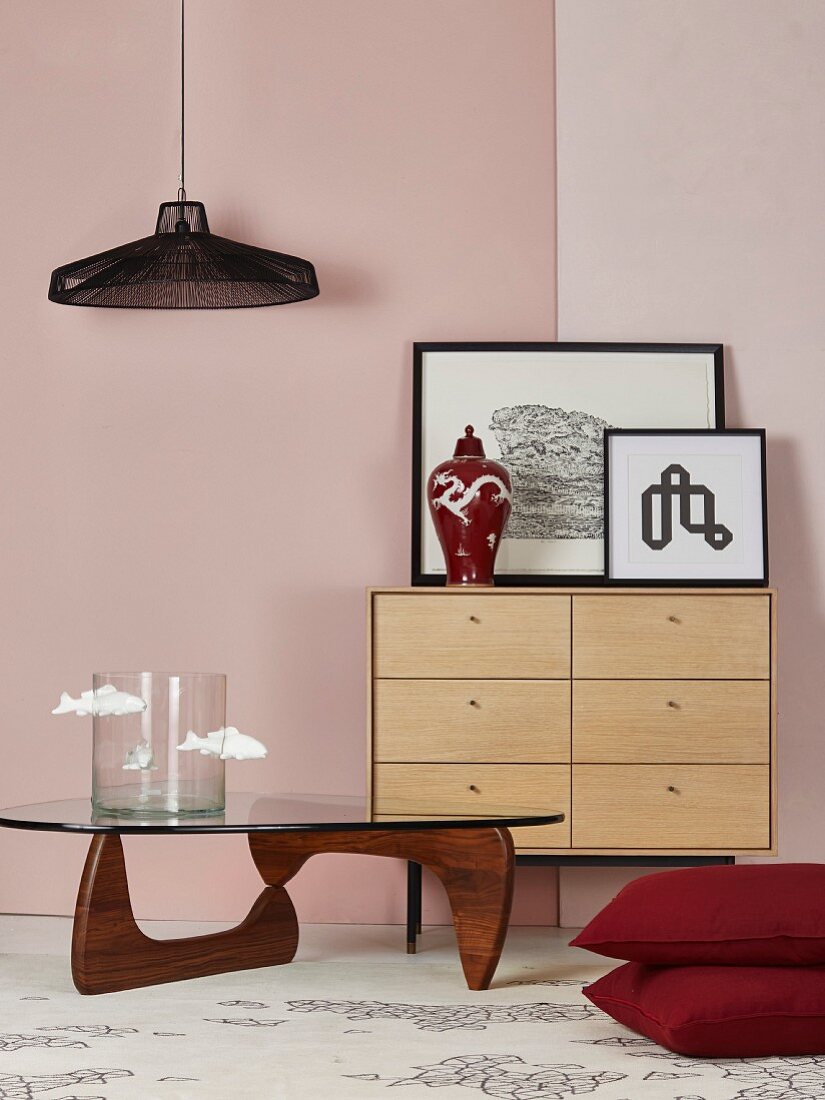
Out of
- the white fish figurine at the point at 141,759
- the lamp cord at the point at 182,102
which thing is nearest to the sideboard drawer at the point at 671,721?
the white fish figurine at the point at 141,759

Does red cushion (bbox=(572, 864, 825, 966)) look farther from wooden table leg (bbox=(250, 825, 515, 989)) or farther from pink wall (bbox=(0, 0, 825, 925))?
pink wall (bbox=(0, 0, 825, 925))

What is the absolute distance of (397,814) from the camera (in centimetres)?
257

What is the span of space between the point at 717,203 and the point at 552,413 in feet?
2.56

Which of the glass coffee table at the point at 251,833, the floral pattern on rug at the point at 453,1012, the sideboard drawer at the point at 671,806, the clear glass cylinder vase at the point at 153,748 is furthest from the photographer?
the sideboard drawer at the point at 671,806

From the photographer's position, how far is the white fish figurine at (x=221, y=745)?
2596 mm

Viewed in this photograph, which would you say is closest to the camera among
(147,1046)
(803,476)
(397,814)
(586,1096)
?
(586,1096)

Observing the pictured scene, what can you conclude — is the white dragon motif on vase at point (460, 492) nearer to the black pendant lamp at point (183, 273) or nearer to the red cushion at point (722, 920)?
the black pendant lamp at point (183, 273)

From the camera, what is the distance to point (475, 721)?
9.80 feet

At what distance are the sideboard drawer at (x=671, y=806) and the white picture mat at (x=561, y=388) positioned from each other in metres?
0.98

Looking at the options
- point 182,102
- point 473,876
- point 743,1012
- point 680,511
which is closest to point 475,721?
point 473,876

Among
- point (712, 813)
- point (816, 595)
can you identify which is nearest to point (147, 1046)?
point (712, 813)

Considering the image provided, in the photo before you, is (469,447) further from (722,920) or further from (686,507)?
(722,920)

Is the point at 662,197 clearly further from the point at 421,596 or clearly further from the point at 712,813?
the point at 712,813

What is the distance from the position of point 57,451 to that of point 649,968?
7.29 feet
